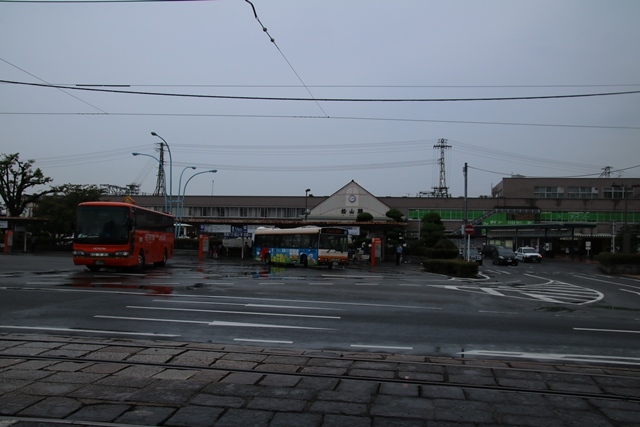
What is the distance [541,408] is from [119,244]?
21235 millimetres

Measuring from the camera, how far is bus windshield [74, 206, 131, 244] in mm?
23422

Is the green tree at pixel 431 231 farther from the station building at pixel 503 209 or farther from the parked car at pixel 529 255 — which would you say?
the station building at pixel 503 209

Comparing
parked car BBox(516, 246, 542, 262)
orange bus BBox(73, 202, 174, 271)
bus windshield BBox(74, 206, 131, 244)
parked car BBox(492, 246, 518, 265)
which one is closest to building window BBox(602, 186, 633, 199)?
parked car BBox(516, 246, 542, 262)

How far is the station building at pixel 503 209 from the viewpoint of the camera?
7256cm

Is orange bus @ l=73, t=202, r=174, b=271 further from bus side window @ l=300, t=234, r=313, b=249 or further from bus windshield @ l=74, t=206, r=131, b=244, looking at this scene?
bus side window @ l=300, t=234, r=313, b=249

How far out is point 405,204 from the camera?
83875mm

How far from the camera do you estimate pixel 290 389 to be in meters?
6.10

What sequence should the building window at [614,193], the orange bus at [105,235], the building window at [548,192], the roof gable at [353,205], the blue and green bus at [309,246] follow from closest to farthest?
the orange bus at [105,235]
the blue and green bus at [309,246]
the roof gable at [353,205]
the building window at [614,193]
the building window at [548,192]

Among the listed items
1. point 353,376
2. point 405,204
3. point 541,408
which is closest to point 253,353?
point 353,376

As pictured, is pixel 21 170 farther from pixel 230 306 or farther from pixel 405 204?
pixel 230 306

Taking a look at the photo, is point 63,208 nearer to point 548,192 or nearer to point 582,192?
point 548,192

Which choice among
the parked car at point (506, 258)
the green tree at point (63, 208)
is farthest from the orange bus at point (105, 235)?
the parked car at point (506, 258)

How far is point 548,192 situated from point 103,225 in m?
78.3

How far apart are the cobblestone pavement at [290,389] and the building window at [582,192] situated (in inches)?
A: 3409
